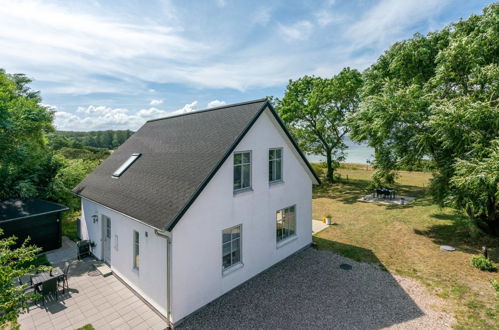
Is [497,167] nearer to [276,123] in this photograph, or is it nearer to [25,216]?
[276,123]

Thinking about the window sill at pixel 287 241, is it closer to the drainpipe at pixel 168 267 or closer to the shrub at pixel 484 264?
the drainpipe at pixel 168 267

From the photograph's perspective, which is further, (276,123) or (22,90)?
(22,90)

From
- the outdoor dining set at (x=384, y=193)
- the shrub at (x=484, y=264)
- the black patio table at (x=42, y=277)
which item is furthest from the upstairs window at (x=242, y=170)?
the outdoor dining set at (x=384, y=193)

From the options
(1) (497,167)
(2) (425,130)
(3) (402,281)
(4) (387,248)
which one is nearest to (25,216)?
(3) (402,281)

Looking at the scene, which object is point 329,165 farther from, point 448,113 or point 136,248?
point 136,248

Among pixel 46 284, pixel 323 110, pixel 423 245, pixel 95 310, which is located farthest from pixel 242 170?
pixel 323 110

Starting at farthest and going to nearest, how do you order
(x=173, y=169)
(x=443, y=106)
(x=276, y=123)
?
(x=443, y=106), (x=276, y=123), (x=173, y=169)
